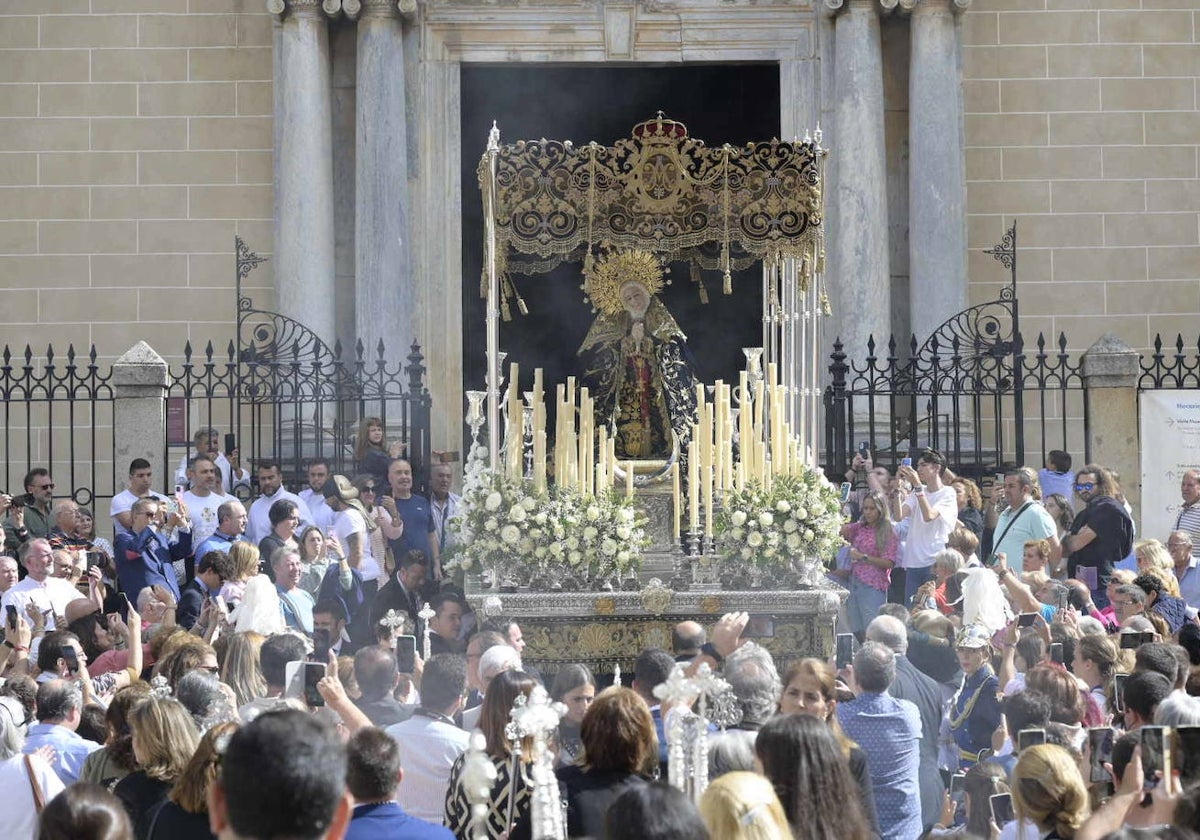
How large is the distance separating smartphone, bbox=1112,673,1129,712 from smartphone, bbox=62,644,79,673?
4140 mm

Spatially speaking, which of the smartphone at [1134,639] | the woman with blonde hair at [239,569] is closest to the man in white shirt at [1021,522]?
the smartphone at [1134,639]

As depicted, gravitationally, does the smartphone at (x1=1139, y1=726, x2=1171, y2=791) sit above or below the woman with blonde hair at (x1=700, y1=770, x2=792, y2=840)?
above

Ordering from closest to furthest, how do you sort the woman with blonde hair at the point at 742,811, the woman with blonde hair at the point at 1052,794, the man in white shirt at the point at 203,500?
the woman with blonde hair at the point at 742,811 < the woman with blonde hair at the point at 1052,794 < the man in white shirt at the point at 203,500

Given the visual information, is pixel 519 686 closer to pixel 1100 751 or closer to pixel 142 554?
pixel 1100 751

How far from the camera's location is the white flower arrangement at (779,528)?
39.0 feet

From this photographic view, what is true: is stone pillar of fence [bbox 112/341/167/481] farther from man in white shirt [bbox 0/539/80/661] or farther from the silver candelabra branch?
the silver candelabra branch

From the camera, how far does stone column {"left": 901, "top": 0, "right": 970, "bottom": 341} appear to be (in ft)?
56.9

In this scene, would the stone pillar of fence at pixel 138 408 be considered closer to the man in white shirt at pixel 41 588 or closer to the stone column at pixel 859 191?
the man in white shirt at pixel 41 588

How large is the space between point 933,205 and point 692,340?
10.6ft

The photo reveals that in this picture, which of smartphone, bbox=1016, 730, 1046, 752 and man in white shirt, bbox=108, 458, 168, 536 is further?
man in white shirt, bbox=108, 458, 168, 536

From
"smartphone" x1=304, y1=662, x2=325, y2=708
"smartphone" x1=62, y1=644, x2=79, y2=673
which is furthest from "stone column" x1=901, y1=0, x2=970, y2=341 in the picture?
"smartphone" x1=304, y1=662, x2=325, y2=708

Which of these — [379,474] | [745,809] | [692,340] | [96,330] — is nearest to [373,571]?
[379,474]

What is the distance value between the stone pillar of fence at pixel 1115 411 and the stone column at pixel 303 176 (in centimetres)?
634

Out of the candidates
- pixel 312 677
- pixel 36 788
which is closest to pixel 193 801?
pixel 36 788
